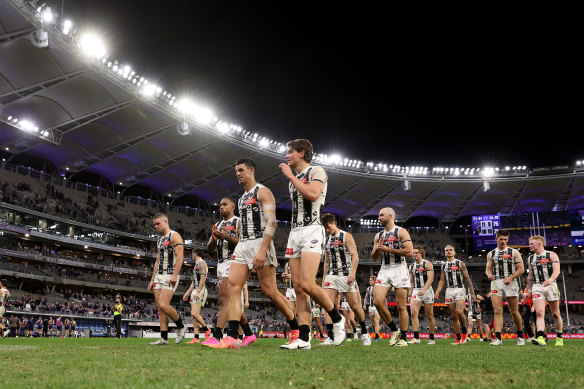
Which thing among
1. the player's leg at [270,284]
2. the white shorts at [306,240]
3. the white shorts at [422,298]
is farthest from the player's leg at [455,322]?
the white shorts at [306,240]

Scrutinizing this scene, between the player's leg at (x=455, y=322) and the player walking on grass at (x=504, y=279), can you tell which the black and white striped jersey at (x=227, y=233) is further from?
the player's leg at (x=455, y=322)

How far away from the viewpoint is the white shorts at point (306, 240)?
6680 millimetres

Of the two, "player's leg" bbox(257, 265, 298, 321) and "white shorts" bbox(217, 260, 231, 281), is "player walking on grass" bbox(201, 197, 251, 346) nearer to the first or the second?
"white shorts" bbox(217, 260, 231, 281)

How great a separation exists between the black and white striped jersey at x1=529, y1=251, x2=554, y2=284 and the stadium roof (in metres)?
28.6

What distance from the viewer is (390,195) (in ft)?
198

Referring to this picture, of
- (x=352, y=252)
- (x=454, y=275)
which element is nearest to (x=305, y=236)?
(x=352, y=252)

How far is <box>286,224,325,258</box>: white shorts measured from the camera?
21.9 ft

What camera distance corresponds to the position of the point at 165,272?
10.6 metres

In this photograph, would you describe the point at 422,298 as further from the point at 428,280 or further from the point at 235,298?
the point at 235,298

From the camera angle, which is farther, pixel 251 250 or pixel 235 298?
pixel 251 250

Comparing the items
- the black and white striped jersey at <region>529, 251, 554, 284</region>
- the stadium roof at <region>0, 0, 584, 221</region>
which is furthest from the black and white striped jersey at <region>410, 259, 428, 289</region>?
the stadium roof at <region>0, 0, 584, 221</region>

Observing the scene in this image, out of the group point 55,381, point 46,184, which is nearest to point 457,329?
point 55,381

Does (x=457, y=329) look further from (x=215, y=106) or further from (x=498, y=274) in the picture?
(x=215, y=106)

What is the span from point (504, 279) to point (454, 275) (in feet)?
8.15
